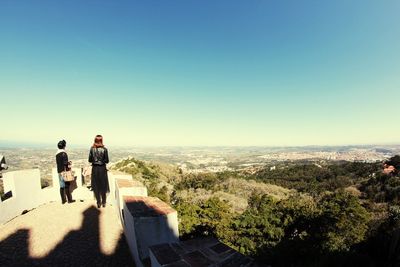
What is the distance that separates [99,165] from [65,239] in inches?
70.3

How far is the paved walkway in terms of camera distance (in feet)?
11.1

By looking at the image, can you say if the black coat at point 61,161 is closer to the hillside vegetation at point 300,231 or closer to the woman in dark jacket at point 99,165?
the woman in dark jacket at point 99,165

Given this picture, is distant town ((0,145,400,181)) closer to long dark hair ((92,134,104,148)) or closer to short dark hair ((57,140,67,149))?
short dark hair ((57,140,67,149))

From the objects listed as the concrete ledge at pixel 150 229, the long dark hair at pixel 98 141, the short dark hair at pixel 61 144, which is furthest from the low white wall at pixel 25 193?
the concrete ledge at pixel 150 229

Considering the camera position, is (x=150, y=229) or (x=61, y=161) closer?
(x=150, y=229)

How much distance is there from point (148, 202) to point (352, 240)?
27.5 ft

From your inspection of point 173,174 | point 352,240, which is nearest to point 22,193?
point 352,240

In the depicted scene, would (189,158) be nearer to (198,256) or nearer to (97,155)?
(97,155)

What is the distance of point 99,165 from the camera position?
5.45 m

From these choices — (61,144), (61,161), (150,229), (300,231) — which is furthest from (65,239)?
(300,231)

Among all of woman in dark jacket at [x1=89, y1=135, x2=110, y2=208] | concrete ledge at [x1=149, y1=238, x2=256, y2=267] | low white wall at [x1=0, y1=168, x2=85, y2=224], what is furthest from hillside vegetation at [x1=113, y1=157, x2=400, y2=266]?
concrete ledge at [x1=149, y1=238, x2=256, y2=267]

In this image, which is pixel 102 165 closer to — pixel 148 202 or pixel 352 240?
pixel 148 202

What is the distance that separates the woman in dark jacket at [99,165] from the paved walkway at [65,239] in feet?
1.60

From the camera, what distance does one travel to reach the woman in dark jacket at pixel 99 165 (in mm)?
5371
